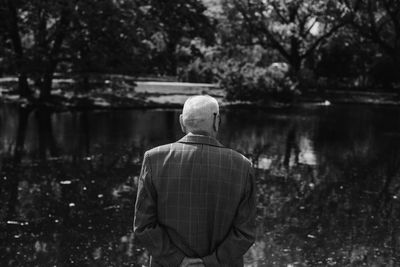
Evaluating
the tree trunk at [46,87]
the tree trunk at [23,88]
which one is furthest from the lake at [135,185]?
the tree trunk at [23,88]

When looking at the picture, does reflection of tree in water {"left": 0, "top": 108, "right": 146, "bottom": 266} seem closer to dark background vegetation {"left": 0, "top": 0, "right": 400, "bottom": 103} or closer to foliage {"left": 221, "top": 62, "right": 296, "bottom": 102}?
dark background vegetation {"left": 0, "top": 0, "right": 400, "bottom": 103}

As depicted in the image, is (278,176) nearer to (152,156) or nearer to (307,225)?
(307,225)

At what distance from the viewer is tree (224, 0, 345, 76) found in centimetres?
3644

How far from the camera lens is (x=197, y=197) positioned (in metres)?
3.34

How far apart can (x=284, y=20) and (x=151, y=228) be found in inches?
1411

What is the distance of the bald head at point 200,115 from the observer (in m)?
3.29

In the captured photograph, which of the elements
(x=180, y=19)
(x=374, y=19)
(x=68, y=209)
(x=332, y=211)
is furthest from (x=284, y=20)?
(x=68, y=209)

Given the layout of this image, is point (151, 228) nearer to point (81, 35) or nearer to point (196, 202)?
point (196, 202)

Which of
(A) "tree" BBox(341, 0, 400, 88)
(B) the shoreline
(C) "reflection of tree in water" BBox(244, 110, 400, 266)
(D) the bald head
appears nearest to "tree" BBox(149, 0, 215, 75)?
(B) the shoreline

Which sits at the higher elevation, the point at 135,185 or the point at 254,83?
the point at 254,83

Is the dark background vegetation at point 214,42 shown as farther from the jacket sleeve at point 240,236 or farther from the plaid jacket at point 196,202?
the jacket sleeve at point 240,236

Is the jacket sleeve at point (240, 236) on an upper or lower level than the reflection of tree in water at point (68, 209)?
upper

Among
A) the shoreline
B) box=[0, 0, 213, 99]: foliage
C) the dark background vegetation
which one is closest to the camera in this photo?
box=[0, 0, 213, 99]: foliage

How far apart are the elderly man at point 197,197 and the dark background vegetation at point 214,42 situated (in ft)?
70.3
